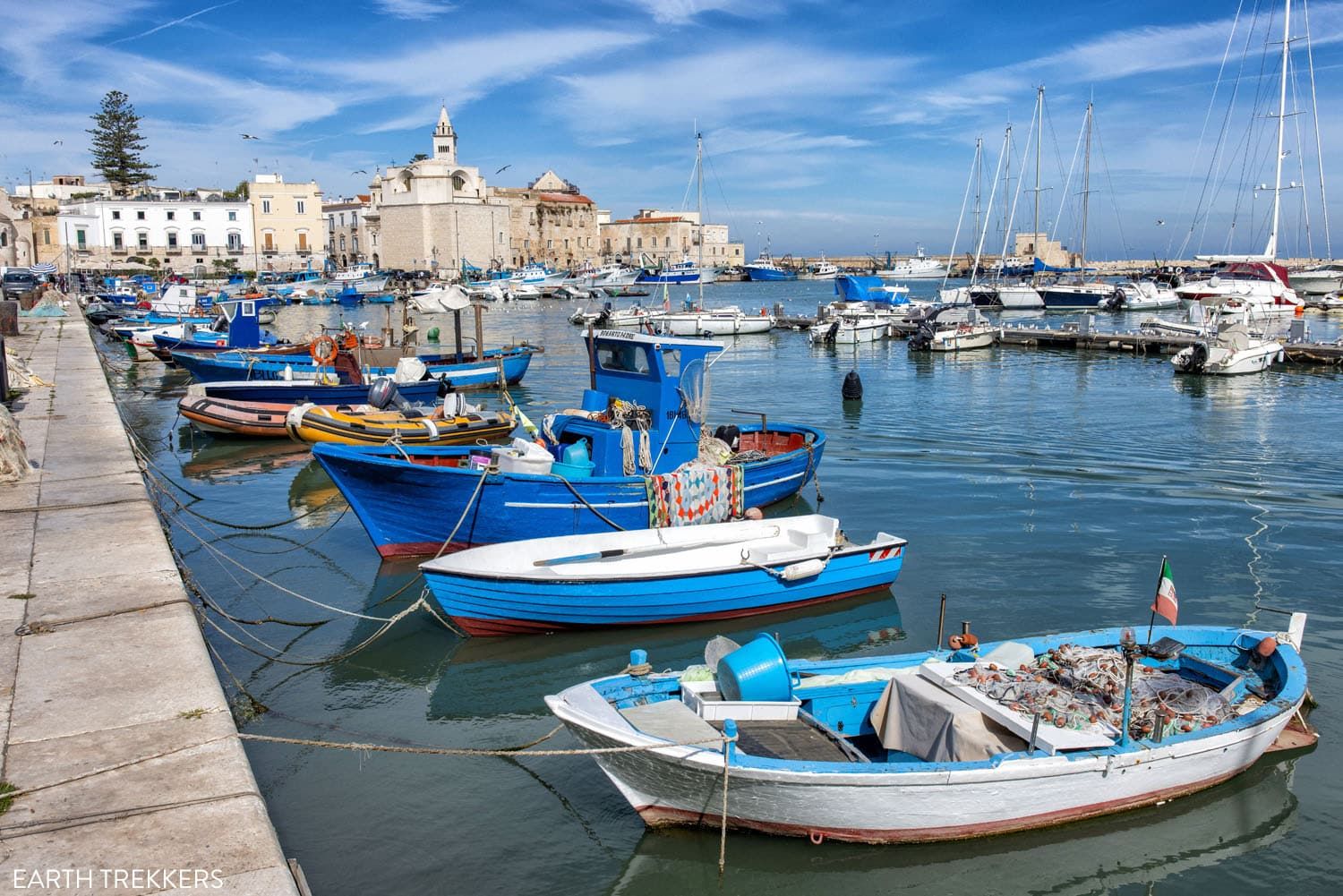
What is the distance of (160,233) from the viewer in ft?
310

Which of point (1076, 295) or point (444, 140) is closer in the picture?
point (1076, 295)

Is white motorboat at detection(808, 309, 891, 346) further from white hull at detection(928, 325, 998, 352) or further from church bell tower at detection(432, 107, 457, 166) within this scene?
church bell tower at detection(432, 107, 457, 166)

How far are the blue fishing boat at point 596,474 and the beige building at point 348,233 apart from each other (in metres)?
115

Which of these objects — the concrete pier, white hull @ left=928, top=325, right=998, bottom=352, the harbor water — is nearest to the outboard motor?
the harbor water

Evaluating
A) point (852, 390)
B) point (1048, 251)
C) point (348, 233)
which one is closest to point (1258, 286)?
point (852, 390)

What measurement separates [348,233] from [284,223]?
2691 centimetres

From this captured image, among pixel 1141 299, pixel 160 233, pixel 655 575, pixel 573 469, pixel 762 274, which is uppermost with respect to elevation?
pixel 160 233

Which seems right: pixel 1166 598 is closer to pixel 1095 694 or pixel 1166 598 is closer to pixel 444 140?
pixel 1095 694

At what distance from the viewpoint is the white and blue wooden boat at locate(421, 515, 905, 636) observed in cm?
1071

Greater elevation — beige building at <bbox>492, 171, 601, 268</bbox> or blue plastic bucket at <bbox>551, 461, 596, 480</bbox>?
beige building at <bbox>492, 171, 601, 268</bbox>

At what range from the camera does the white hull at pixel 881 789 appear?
682 cm

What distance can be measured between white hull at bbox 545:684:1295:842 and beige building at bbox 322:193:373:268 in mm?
123841

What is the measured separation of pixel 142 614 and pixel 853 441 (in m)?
17.8

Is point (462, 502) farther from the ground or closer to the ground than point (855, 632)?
farther from the ground
